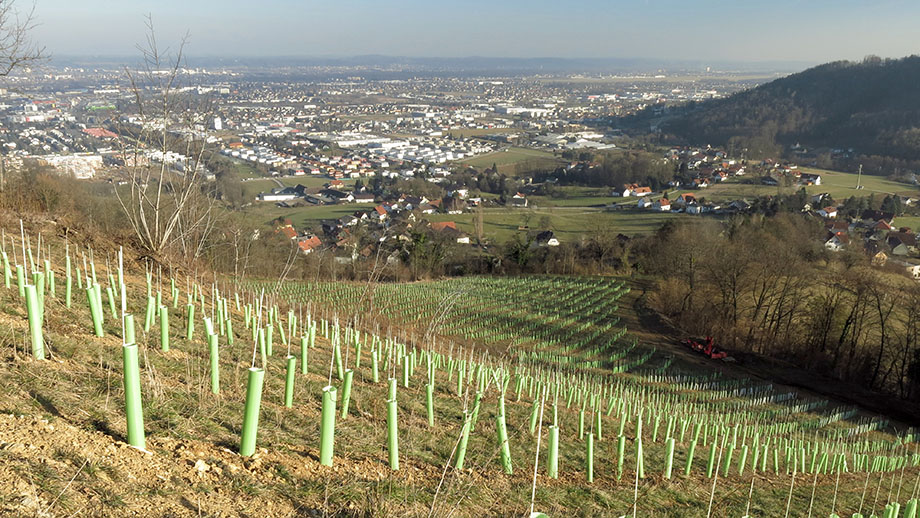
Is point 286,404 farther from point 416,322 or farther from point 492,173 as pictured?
point 492,173

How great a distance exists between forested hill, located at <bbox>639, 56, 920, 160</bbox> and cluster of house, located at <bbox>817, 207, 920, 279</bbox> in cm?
3174

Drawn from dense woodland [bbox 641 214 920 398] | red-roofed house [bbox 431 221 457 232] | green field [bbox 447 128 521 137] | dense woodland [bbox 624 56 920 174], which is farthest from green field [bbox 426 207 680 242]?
green field [bbox 447 128 521 137]

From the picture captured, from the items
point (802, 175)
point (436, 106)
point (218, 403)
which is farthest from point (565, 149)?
point (218, 403)

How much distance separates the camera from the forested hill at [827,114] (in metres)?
78.1

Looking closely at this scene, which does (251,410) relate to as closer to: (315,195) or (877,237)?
(877,237)

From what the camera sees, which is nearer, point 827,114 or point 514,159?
point 514,159

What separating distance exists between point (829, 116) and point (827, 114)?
3.77ft

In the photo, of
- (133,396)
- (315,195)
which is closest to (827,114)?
(315,195)

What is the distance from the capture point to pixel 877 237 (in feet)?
137

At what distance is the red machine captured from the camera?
67.5 feet

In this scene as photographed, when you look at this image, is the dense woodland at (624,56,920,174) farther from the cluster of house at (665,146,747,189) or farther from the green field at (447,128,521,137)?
the green field at (447,128,521,137)

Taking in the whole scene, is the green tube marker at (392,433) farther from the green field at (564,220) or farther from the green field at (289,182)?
the green field at (289,182)

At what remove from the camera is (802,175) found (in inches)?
2657

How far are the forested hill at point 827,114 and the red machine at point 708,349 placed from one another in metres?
70.8
